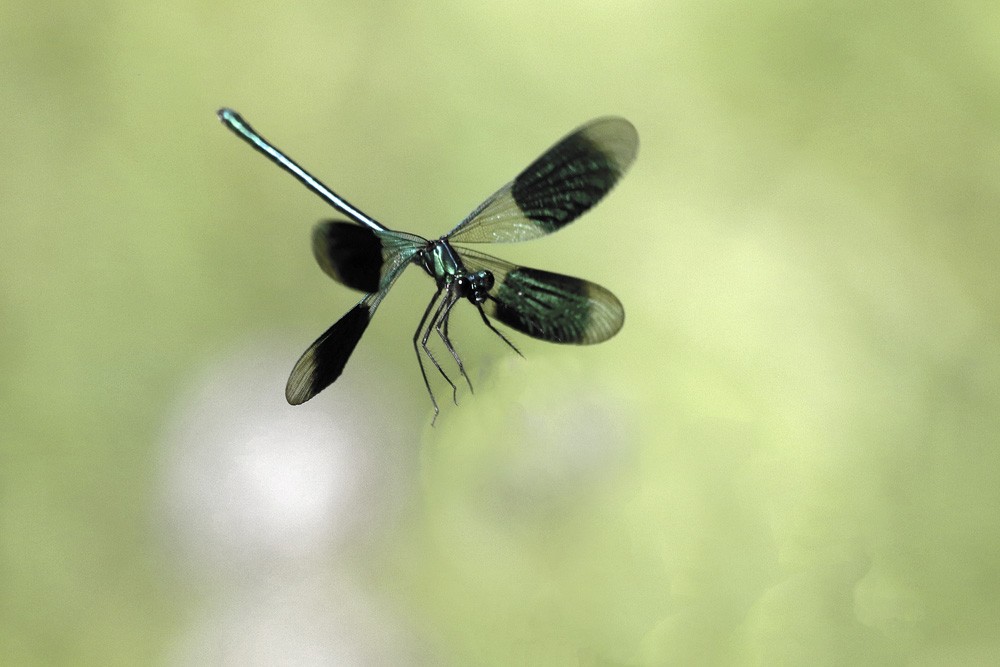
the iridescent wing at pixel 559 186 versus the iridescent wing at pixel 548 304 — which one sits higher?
the iridescent wing at pixel 559 186

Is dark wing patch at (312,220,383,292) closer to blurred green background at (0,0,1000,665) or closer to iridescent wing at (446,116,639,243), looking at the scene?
iridescent wing at (446,116,639,243)

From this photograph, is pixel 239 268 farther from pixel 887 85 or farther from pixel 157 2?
pixel 887 85

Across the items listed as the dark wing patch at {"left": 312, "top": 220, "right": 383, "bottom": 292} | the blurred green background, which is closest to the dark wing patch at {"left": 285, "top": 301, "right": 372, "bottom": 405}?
the dark wing patch at {"left": 312, "top": 220, "right": 383, "bottom": 292}

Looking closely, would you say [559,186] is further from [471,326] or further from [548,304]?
[471,326]

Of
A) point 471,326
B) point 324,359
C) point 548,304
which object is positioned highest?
point 471,326

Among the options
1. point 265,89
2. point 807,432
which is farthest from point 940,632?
point 265,89

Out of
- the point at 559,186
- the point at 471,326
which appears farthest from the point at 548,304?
the point at 471,326

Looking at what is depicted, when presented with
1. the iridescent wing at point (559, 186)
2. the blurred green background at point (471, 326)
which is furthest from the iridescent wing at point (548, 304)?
the blurred green background at point (471, 326)

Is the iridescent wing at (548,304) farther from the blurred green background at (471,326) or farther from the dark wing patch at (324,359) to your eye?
the blurred green background at (471,326)
